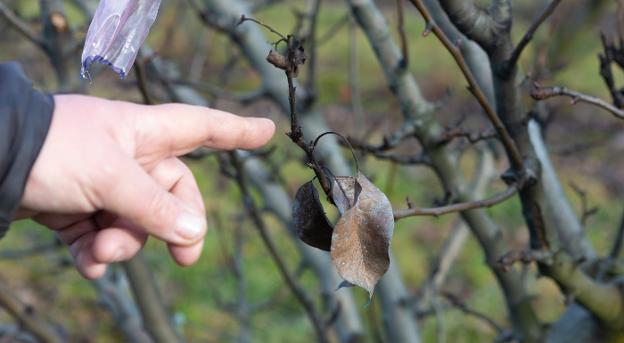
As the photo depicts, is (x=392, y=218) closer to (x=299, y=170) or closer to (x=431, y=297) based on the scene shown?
(x=431, y=297)

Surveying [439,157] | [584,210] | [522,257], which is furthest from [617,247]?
[522,257]

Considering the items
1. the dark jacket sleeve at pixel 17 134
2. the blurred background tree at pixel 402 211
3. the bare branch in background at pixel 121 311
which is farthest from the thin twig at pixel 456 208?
the bare branch in background at pixel 121 311

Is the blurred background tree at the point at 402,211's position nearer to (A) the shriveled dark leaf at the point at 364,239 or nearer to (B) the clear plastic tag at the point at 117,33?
(A) the shriveled dark leaf at the point at 364,239

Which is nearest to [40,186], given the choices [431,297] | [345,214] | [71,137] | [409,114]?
[71,137]

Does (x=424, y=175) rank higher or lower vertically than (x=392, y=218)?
lower

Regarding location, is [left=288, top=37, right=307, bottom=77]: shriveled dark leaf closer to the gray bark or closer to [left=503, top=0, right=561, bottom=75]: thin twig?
[left=503, top=0, right=561, bottom=75]: thin twig

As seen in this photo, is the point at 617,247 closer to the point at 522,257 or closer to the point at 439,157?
the point at 439,157
